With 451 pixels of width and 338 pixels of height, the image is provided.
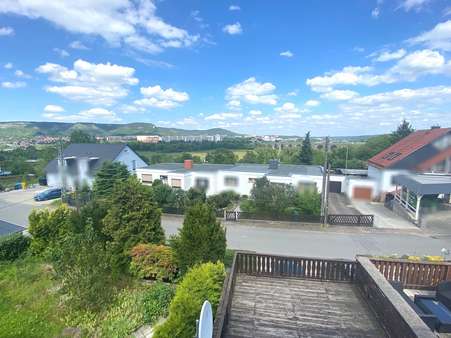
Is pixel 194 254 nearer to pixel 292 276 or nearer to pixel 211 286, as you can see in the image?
pixel 211 286

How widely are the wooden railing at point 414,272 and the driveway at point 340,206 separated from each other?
10.9 m

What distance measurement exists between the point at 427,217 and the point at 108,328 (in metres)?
18.3

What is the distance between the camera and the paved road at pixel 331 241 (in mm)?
12203

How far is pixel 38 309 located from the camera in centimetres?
711

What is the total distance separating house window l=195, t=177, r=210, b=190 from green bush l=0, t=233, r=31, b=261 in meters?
12.4

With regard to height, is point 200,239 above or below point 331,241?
above

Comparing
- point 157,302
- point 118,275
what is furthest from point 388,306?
point 118,275

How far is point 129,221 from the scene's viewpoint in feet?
29.3

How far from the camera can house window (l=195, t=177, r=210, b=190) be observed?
21.8 meters

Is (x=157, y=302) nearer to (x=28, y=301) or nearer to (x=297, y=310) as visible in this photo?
(x=297, y=310)

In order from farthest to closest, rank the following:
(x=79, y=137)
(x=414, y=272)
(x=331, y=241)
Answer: (x=79, y=137)
(x=331, y=241)
(x=414, y=272)

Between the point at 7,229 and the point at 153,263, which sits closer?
the point at 153,263

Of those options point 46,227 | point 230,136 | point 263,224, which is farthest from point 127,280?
point 230,136

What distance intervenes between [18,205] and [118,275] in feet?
64.2
